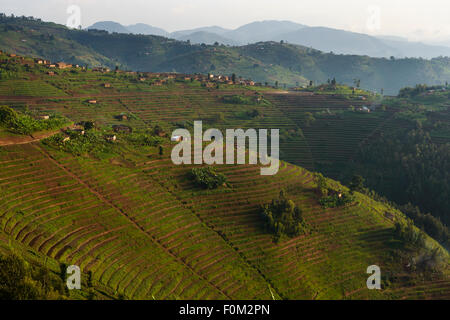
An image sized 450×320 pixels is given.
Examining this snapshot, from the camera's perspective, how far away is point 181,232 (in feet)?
98.8

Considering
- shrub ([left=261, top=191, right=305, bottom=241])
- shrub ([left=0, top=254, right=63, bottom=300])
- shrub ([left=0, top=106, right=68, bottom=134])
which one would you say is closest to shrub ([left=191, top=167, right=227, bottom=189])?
shrub ([left=261, top=191, right=305, bottom=241])

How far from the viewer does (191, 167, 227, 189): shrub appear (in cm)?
3652

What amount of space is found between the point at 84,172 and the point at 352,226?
2903 centimetres

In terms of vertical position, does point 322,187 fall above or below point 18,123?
below

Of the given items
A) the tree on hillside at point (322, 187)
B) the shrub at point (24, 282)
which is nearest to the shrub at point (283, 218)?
the tree on hillside at point (322, 187)

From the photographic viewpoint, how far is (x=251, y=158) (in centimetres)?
4391

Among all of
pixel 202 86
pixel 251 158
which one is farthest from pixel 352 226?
pixel 202 86

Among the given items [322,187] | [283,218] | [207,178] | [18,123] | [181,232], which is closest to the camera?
[181,232]

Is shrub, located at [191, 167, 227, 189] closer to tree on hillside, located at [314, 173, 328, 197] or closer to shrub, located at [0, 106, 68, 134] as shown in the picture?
tree on hillside, located at [314, 173, 328, 197]

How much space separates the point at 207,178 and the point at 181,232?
27.9 ft

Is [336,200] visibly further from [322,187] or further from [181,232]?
[181,232]

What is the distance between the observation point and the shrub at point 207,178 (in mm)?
36519

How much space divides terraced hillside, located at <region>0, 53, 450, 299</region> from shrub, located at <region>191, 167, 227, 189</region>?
0.74 metres

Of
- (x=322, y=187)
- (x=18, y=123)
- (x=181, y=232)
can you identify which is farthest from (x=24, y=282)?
(x=322, y=187)
